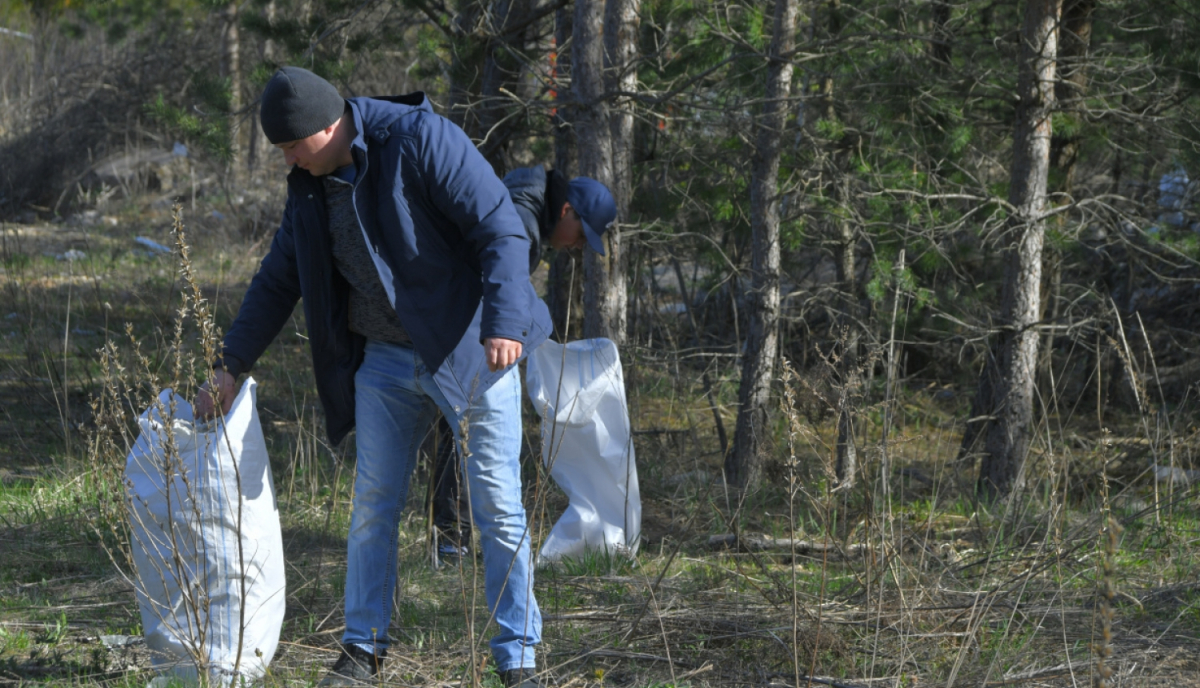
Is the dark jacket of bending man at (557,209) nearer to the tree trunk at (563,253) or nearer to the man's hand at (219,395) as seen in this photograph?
the man's hand at (219,395)

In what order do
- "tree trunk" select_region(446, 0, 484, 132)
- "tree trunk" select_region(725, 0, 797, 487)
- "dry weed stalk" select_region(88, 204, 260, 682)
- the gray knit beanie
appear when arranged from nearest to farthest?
"dry weed stalk" select_region(88, 204, 260, 682), the gray knit beanie, "tree trunk" select_region(725, 0, 797, 487), "tree trunk" select_region(446, 0, 484, 132)

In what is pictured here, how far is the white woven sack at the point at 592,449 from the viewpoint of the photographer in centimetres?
390

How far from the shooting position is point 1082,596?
328 centimetres

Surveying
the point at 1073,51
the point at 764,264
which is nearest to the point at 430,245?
the point at 764,264

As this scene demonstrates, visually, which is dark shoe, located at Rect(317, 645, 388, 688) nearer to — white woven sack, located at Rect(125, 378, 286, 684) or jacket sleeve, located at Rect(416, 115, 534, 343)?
white woven sack, located at Rect(125, 378, 286, 684)

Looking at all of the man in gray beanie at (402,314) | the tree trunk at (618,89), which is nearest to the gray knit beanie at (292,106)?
the man in gray beanie at (402,314)

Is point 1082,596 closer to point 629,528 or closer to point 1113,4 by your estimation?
point 629,528

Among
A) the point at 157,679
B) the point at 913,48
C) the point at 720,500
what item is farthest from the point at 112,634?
the point at 913,48

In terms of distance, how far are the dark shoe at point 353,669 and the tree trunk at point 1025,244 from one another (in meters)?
3.47

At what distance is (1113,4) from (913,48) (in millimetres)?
1141

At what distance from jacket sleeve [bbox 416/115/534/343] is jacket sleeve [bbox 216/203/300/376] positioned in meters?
0.50

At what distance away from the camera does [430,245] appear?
2576 mm

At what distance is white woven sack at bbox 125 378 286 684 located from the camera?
247cm

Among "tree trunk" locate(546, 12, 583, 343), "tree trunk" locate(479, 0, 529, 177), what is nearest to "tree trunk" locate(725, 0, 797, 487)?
"tree trunk" locate(546, 12, 583, 343)
